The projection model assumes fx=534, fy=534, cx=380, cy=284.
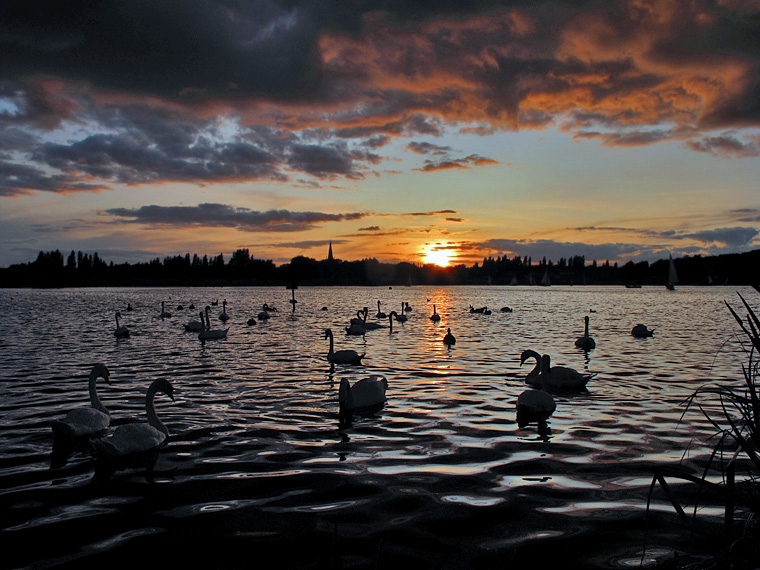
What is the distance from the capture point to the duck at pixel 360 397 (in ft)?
33.6

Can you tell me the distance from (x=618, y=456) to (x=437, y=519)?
3.54m

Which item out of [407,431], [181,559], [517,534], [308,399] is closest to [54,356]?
[308,399]

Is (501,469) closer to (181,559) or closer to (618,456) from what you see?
(618,456)

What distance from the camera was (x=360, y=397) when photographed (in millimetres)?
10523

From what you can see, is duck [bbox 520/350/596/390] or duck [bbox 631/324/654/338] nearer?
duck [bbox 520/350/596/390]

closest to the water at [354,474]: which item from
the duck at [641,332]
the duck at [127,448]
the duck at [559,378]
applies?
the duck at [127,448]

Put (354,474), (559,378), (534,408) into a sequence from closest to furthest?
(354,474)
(534,408)
(559,378)

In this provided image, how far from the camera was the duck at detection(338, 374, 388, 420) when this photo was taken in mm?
10227

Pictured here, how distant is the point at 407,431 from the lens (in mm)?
9359

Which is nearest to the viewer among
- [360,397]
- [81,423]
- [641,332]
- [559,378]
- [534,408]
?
[81,423]

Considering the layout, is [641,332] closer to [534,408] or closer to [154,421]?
[534,408]

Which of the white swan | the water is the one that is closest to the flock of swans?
the white swan

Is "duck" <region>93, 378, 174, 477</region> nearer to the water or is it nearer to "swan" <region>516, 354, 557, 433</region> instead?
the water

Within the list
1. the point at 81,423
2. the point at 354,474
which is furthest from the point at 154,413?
the point at 354,474
